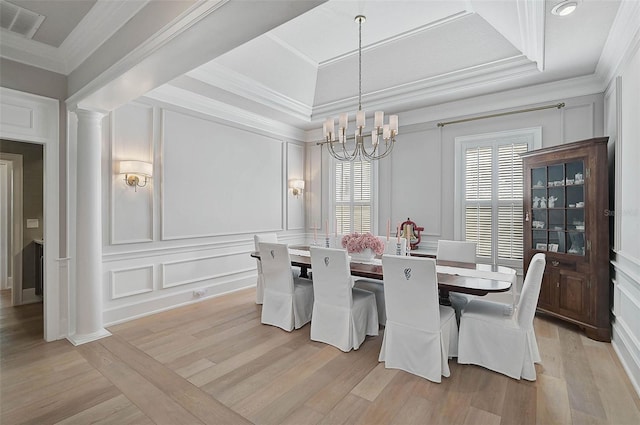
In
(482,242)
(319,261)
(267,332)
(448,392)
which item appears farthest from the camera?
(482,242)

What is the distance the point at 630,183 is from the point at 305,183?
15.4 feet

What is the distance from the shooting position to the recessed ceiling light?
2.38m

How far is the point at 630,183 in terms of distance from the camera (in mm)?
2645

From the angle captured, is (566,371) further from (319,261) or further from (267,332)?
(267,332)

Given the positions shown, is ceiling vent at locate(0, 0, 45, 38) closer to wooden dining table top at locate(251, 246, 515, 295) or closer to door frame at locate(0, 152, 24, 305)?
door frame at locate(0, 152, 24, 305)

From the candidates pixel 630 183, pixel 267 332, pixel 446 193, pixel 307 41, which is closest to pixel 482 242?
pixel 446 193

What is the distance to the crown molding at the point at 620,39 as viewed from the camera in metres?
2.41

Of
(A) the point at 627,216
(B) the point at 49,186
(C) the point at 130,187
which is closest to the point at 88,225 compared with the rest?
(B) the point at 49,186

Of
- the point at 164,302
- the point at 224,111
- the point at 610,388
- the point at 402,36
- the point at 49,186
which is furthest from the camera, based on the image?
the point at 224,111

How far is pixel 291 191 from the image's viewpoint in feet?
19.7

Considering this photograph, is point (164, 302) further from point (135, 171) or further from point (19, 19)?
point (19, 19)

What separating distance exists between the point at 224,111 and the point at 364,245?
295 centimetres

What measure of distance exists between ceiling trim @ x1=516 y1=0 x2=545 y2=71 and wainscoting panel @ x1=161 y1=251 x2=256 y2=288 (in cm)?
443

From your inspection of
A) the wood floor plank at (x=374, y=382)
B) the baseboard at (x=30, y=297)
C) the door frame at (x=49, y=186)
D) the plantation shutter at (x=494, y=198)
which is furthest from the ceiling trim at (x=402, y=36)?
the baseboard at (x=30, y=297)
